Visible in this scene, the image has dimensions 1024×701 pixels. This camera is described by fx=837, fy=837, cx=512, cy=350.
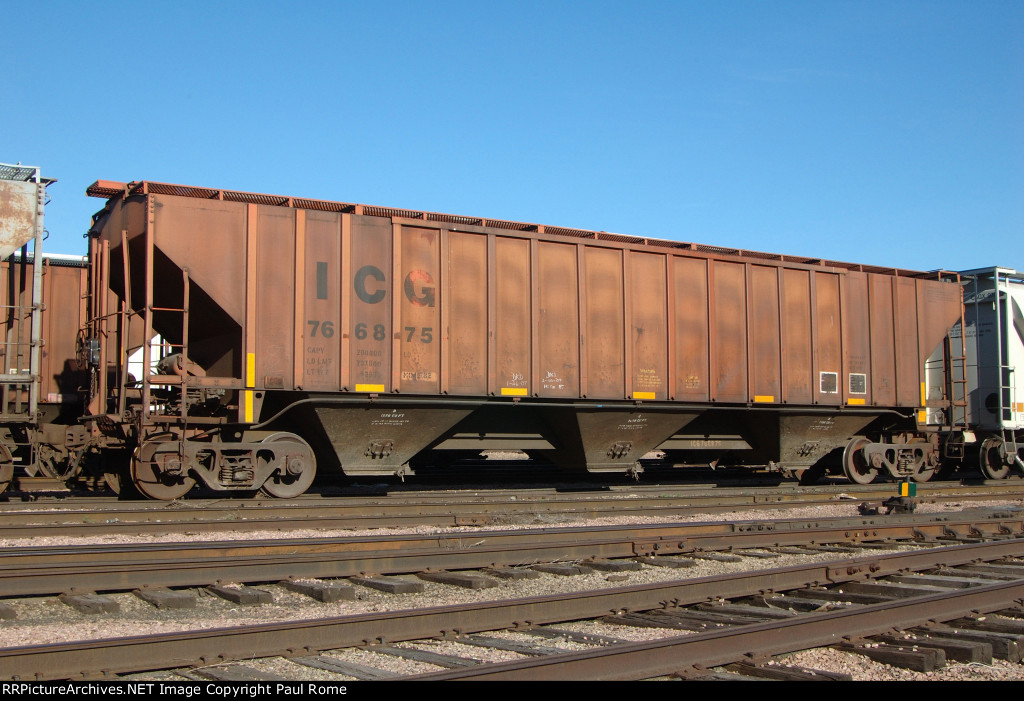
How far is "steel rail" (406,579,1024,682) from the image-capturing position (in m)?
4.15

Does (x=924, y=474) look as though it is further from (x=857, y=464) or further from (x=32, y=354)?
(x=32, y=354)

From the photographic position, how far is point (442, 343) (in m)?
12.5

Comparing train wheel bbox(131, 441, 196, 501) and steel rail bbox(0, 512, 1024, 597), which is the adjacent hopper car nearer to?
train wheel bbox(131, 441, 196, 501)

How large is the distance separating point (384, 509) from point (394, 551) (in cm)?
339

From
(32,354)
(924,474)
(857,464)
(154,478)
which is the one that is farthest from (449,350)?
(924,474)

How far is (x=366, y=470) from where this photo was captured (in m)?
12.4

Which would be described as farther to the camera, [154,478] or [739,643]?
[154,478]

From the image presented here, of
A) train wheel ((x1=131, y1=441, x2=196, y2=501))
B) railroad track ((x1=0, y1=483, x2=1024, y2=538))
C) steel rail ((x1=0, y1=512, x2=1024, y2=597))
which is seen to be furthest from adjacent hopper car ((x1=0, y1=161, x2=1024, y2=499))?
steel rail ((x1=0, y1=512, x2=1024, y2=597))

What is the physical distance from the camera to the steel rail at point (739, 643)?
4148 millimetres

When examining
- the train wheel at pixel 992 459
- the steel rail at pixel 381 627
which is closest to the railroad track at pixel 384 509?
the train wheel at pixel 992 459

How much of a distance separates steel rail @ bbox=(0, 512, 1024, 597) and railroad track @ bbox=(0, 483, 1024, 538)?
1.37 m
